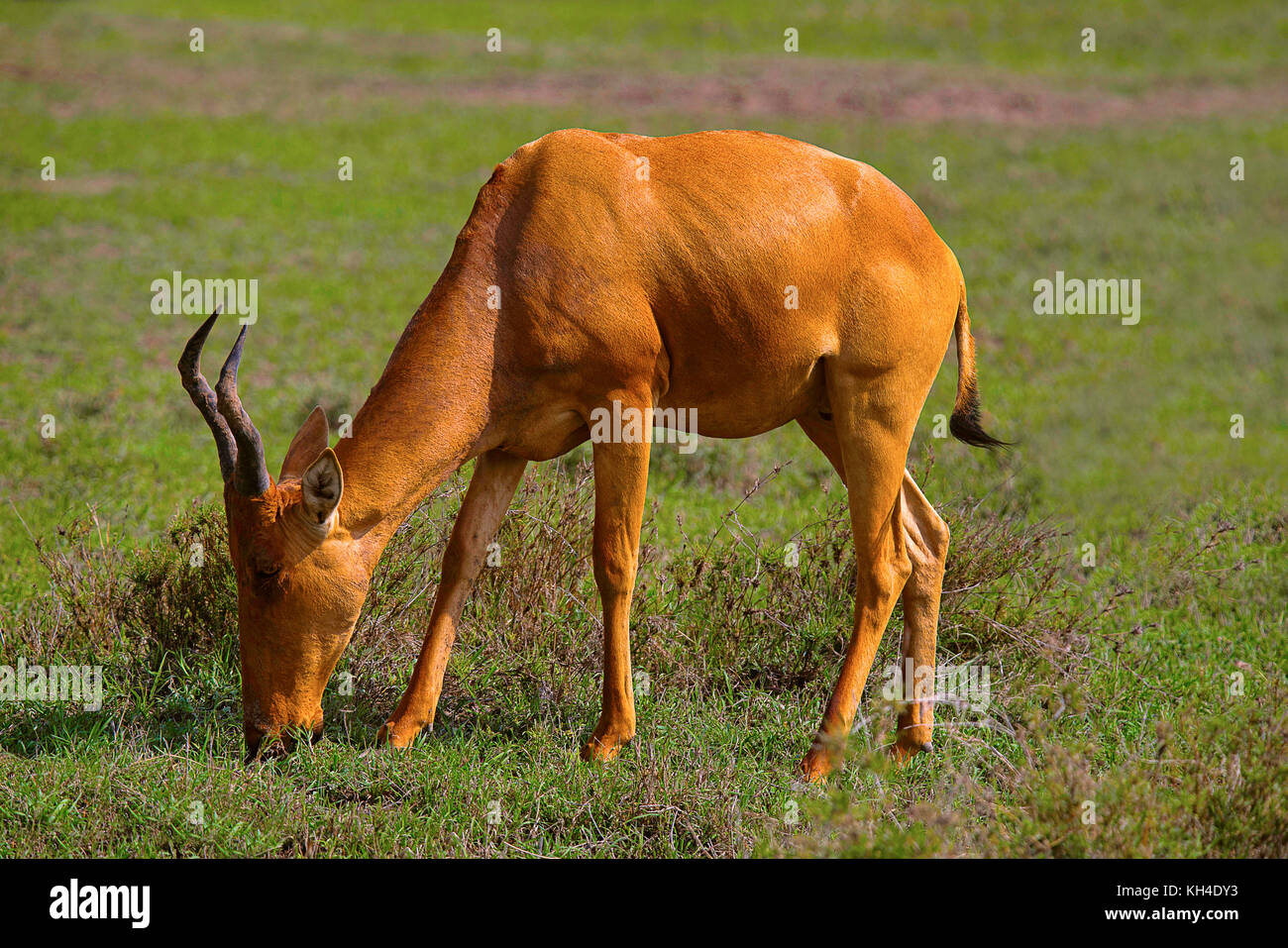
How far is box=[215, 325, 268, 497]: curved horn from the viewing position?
5.19m

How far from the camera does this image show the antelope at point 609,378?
5613mm

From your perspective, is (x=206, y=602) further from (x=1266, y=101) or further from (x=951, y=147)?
(x=1266, y=101)

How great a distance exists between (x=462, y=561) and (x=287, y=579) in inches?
38.7

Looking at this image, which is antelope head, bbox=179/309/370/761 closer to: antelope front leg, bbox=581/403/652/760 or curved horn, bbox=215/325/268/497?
curved horn, bbox=215/325/268/497

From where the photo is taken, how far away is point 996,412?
11773 mm

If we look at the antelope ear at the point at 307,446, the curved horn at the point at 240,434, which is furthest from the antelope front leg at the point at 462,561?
the curved horn at the point at 240,434

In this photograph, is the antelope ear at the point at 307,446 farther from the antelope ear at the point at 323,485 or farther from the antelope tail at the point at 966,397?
the antelope tail at the point at 966,397

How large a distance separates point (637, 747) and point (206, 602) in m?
2.32

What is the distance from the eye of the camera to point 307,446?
5.80 m

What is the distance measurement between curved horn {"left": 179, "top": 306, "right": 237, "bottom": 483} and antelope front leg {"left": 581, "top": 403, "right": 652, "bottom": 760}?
1477mm

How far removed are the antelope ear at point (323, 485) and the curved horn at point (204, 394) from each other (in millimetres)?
297

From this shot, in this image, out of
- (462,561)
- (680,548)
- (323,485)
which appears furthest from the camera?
(680,548)

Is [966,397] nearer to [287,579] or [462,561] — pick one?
[462,561]

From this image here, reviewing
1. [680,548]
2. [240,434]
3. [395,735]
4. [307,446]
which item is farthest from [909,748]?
[240,434]
